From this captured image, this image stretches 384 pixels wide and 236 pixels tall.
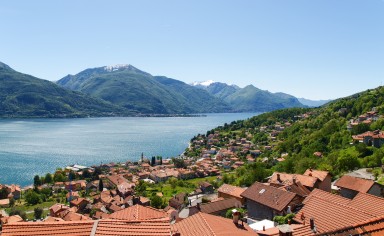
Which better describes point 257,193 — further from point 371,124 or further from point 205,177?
point 205,177

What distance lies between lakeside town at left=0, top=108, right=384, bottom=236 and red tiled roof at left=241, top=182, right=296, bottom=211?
0.08 metres

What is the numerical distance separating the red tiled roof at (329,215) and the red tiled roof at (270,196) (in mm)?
5405

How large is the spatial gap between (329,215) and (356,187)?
12.9 metres

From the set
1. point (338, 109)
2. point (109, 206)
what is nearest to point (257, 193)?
point (109, 206)

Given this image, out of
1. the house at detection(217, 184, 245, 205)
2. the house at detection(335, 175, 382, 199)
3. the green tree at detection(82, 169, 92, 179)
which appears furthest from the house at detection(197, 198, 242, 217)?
the green tree at detection(82, 169, 92, 179)

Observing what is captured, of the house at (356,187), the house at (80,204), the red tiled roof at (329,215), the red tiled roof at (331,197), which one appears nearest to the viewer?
the red tiled roof at (329,215)

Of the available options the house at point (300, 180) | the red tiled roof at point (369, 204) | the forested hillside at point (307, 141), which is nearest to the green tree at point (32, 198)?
the forested hillside at point (307, 141)

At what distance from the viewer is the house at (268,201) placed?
2383 centimetres

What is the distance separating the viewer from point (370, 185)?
1059 inches

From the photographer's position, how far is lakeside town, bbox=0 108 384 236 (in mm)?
10066

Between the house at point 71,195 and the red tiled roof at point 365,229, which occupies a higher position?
the red tiled roof at point 365,229

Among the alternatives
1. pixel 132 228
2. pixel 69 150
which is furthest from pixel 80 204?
pixel 69 150

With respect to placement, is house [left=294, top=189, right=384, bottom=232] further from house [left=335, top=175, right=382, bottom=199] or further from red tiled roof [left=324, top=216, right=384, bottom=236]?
house [left=335, top=175, right=382, bottom=199]

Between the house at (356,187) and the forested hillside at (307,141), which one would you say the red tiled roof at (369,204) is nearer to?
the house at (356,187)
